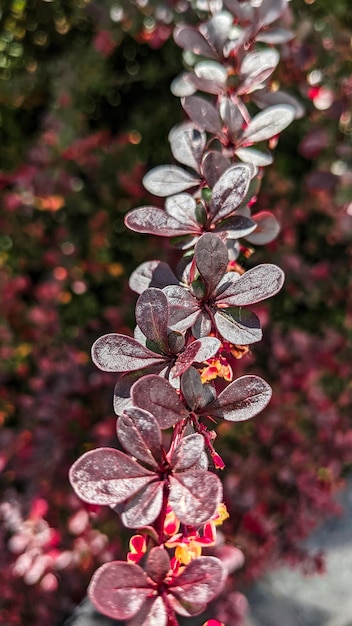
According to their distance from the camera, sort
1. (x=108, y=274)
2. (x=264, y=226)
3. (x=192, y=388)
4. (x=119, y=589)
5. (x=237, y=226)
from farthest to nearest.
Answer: (x=108, y=274) → (x=264, y=226) → (x=237, y=226) → (x=192, y=388) → (x=119, y=589)

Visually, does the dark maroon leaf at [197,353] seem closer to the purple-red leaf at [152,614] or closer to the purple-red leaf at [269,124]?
the purple-red leaf at [152,614]

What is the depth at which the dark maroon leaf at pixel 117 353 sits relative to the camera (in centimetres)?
54

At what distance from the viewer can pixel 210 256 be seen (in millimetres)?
558

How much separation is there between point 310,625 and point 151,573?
1.48m

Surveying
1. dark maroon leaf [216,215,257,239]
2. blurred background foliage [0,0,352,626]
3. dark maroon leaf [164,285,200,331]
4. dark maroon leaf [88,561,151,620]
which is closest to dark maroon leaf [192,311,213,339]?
dark maroon leaf [164,285,200,331]

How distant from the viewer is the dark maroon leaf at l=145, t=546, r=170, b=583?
0.46 metres

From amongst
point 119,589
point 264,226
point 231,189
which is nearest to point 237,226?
point 231,189

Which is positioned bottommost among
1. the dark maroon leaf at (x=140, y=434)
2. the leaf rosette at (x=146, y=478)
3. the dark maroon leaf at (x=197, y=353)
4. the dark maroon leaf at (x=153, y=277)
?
the leaf rosette at (x=146, y=478)

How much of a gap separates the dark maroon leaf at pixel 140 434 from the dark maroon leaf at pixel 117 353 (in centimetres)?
7

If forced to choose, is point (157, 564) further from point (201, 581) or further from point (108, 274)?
point (108, 274)

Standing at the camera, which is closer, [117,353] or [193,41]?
[117,353]

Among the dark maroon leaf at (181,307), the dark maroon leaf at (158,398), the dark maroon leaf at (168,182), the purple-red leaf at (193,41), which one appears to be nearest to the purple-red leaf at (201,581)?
the dark maroon leaf at (158,398)

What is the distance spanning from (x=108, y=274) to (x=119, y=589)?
1631 mm

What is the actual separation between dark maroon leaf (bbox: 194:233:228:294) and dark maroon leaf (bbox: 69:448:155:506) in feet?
0.61
